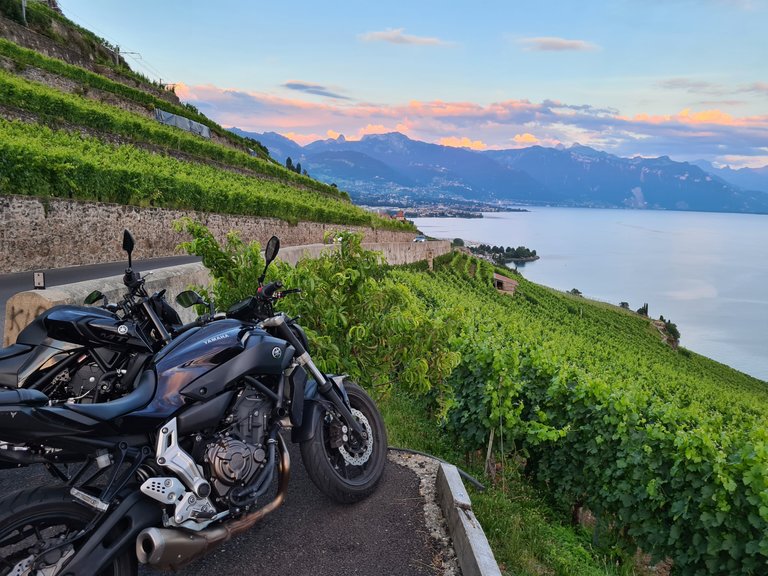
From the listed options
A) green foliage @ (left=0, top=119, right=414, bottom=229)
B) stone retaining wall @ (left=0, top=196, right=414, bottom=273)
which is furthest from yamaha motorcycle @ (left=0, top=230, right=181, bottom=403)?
green foliage @ (left=0, top=119, right=414, bottom=229)

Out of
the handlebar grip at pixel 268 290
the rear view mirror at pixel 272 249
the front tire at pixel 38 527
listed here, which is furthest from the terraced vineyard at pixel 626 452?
the front tire at pixel 38 527

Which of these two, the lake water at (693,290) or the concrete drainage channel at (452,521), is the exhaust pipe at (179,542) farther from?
the lake water at (693,290)

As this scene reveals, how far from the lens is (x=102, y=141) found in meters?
24.4

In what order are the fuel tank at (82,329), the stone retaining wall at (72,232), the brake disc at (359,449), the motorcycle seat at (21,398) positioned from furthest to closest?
1. the stone retaining wall at (72,232)
2. the brake disc at (359,449)
3. the fuel tank at (82,329)
4. the motorcycle seat at (21,398)

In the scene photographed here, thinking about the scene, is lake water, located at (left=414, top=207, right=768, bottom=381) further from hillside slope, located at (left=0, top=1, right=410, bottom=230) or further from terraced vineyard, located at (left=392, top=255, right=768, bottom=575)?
terraced vineyard, located at (left=392, top=255, right=768, bottom=575)

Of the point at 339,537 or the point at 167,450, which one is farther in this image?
the point at 339,537

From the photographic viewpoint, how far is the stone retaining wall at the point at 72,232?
1260 cm

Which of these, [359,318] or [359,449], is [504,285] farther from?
[359,449]

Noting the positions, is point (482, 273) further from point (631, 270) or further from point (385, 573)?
point (631, 270)

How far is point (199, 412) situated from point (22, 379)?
1284 mm

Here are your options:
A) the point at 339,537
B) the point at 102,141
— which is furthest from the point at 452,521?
the point at 102,141

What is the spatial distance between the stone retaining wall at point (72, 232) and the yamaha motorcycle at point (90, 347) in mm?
5833

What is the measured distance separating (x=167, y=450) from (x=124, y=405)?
0.35 metres

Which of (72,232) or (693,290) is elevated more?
(72,232)
